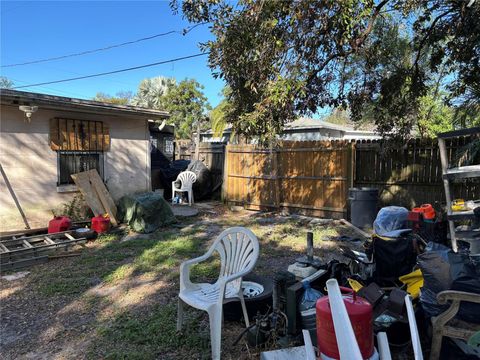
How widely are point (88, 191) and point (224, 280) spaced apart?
5.55m

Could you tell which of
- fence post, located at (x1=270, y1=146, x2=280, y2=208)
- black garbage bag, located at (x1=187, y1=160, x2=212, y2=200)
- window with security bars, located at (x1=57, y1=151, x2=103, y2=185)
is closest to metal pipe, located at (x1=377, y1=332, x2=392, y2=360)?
window with security bars, located at (x1=57, y1=151, x2=103, y2=185)

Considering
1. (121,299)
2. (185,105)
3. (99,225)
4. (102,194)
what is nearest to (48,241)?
(99,225)

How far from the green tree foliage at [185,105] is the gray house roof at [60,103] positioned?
18416 mm

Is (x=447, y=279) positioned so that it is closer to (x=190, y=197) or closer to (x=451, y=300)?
(x=451, y=300)

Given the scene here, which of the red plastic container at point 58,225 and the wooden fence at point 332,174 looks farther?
the wooden fence at point 332,174

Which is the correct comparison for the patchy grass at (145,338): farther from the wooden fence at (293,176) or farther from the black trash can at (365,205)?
the wooden fence at (293,176)

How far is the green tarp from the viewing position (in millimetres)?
7156

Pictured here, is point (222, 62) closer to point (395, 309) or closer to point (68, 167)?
point (395, 309)

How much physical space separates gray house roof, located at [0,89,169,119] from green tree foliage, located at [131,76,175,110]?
78.2 feet

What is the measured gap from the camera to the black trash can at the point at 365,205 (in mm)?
7328

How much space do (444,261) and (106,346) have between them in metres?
2.80

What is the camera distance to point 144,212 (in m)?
7.16

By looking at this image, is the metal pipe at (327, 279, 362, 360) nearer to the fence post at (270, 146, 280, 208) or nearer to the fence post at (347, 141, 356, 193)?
the fence post at (347, 141, 356, 193)

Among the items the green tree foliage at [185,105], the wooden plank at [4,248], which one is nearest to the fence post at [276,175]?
the wooden plank at [4,248]
